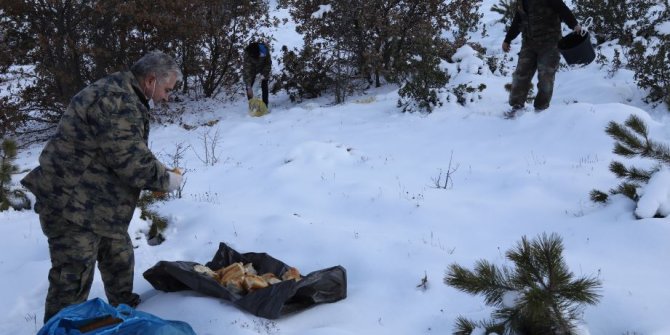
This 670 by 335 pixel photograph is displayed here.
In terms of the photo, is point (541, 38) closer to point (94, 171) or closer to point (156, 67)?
point (156, 67)

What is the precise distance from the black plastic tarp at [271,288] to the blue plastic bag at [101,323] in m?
0.53

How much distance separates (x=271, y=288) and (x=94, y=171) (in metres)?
1.23

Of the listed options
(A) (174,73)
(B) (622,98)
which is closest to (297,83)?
(B) (622,98)

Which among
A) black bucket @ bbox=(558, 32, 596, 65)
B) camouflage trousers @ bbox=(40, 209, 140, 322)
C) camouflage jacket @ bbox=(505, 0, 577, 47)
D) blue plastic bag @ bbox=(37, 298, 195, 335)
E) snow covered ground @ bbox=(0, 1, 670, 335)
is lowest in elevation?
snow covered ground @ bbox=(0, 1, 670, 335)

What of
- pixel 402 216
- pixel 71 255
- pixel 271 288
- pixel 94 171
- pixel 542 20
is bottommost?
pixel 402 216

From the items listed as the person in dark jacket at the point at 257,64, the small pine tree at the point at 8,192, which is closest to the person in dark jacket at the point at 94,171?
the small pine tree at the point at 8,192

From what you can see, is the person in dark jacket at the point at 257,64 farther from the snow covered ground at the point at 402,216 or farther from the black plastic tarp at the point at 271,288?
the black plastic tarp at the point at 271,288

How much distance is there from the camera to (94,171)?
293 cm

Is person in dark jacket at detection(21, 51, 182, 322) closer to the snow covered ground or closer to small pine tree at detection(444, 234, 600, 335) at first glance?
the snow covered ground

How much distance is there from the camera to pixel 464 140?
684cm

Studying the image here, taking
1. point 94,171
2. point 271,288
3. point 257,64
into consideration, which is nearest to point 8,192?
point 94,171

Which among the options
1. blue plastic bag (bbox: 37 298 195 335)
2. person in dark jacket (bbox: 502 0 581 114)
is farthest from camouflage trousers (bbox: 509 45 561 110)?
blue plastic bag (bbox: 37 298 195 335)

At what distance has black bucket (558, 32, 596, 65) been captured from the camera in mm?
5812

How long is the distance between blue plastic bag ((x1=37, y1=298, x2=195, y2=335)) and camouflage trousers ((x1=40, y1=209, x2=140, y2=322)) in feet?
1.21
